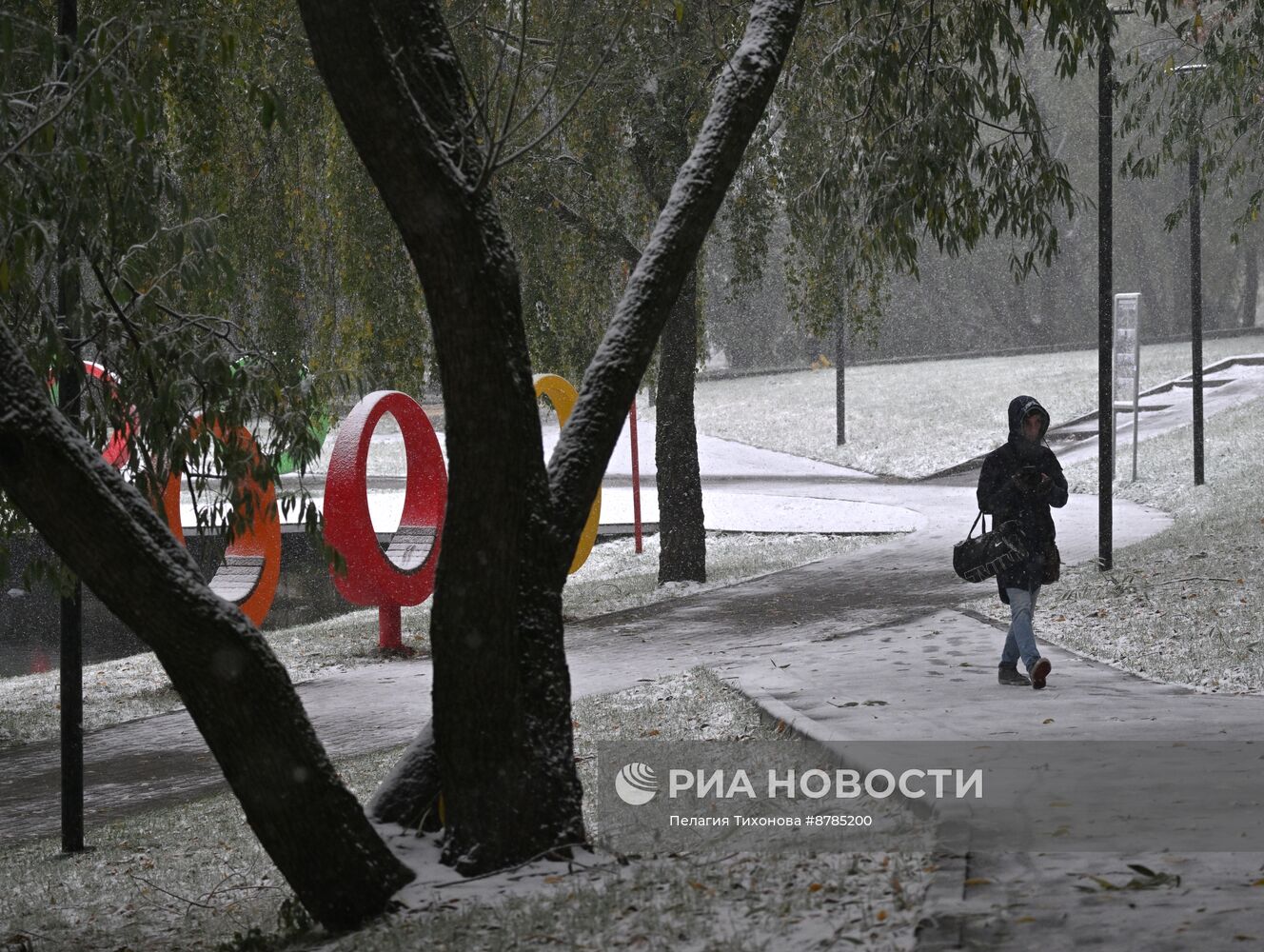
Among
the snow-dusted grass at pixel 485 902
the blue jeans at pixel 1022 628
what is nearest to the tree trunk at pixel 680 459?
the blue jeans at pixel 1022 628

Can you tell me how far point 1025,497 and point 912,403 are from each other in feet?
89.0

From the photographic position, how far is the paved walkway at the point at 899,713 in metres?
4.59

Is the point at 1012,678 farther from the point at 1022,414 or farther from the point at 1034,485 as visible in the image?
the point at 1022,414

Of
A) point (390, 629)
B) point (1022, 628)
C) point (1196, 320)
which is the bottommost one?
point (390, 629)

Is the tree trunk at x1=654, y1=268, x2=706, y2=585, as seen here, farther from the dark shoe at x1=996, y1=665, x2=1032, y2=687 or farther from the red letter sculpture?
the dark shoe at x1=996, y1=665, x2=1032, y2=687

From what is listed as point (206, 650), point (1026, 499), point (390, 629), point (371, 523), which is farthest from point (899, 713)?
point (371, 523)

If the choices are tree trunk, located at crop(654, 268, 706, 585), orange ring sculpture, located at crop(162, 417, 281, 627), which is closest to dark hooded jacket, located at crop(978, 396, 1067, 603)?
orange ring sculpture, located at crop(162, 417, 281, 627)

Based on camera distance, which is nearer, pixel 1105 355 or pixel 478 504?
pixel 478 504

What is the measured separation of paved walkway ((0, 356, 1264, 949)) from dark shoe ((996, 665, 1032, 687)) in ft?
0.32

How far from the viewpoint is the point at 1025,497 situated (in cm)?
895

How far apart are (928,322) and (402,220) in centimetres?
5071

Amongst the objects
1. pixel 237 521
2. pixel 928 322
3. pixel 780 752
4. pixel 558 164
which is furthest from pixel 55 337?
pixel 928 322

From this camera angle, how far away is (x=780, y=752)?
7590 mm

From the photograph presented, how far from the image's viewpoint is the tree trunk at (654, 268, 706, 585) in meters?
16.1
